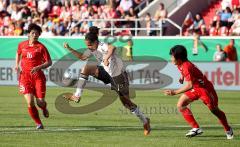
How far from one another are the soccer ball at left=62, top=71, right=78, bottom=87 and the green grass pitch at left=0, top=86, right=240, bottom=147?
5.47m

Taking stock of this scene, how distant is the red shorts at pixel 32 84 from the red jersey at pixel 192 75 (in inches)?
136

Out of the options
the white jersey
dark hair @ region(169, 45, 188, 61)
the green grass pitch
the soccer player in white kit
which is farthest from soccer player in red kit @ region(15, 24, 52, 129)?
dark hair @ region(169, 45, 188, 61)

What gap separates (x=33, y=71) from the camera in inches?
675

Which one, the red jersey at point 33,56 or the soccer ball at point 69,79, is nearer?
the red jersey at point 33,56

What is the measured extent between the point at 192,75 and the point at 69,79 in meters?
18.1

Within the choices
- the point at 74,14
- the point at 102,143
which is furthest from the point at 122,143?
the point at 74,14

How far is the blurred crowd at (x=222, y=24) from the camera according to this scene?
34.9 m

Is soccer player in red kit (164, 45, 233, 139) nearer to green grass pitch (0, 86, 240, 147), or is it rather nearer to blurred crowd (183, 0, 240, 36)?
green grass pitch (0, 86, 240, 147)

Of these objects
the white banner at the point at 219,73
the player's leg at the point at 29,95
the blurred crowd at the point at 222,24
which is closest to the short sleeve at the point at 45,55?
the player's leg at the point at 29,95

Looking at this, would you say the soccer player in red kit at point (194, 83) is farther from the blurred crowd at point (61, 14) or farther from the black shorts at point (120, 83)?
the blurred crowd at point (61, 14)

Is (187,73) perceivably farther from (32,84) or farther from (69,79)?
(69,79)

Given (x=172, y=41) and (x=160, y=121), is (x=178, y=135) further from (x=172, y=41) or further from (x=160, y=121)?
(x=172, y=41)

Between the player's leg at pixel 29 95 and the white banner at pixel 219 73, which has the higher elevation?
the player's leg at pixel 29 95

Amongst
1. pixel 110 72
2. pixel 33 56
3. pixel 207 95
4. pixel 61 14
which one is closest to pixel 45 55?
pixel 33 56
